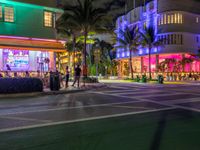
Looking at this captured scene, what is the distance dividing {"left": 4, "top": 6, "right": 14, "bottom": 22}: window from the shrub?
682cm

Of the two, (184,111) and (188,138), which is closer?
(188,138)

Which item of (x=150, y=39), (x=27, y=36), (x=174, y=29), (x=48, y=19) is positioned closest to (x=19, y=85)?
(x=27, y=36)

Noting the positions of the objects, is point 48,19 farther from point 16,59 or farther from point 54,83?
point 54,83

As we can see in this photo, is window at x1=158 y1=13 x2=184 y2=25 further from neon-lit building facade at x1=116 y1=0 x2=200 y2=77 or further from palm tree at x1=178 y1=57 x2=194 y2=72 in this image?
palm tree at x1=178 y1=57 x2=194 y2=72

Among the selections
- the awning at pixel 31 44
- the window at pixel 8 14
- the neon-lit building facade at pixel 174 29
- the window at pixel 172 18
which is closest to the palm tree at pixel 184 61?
the neon-lit building facade at pixel 174 29

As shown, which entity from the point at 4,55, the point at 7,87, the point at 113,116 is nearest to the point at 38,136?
the point at 113,116

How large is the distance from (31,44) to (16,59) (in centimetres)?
181

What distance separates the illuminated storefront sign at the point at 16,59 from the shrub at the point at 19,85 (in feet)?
15.9

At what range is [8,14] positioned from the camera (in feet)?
72.4

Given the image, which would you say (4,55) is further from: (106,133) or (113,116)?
(106,133)

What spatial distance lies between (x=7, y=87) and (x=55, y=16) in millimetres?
10167

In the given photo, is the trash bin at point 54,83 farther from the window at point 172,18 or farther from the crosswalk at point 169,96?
the window at point 172,18

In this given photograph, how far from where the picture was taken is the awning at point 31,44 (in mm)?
20875

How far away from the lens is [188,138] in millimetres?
6637
